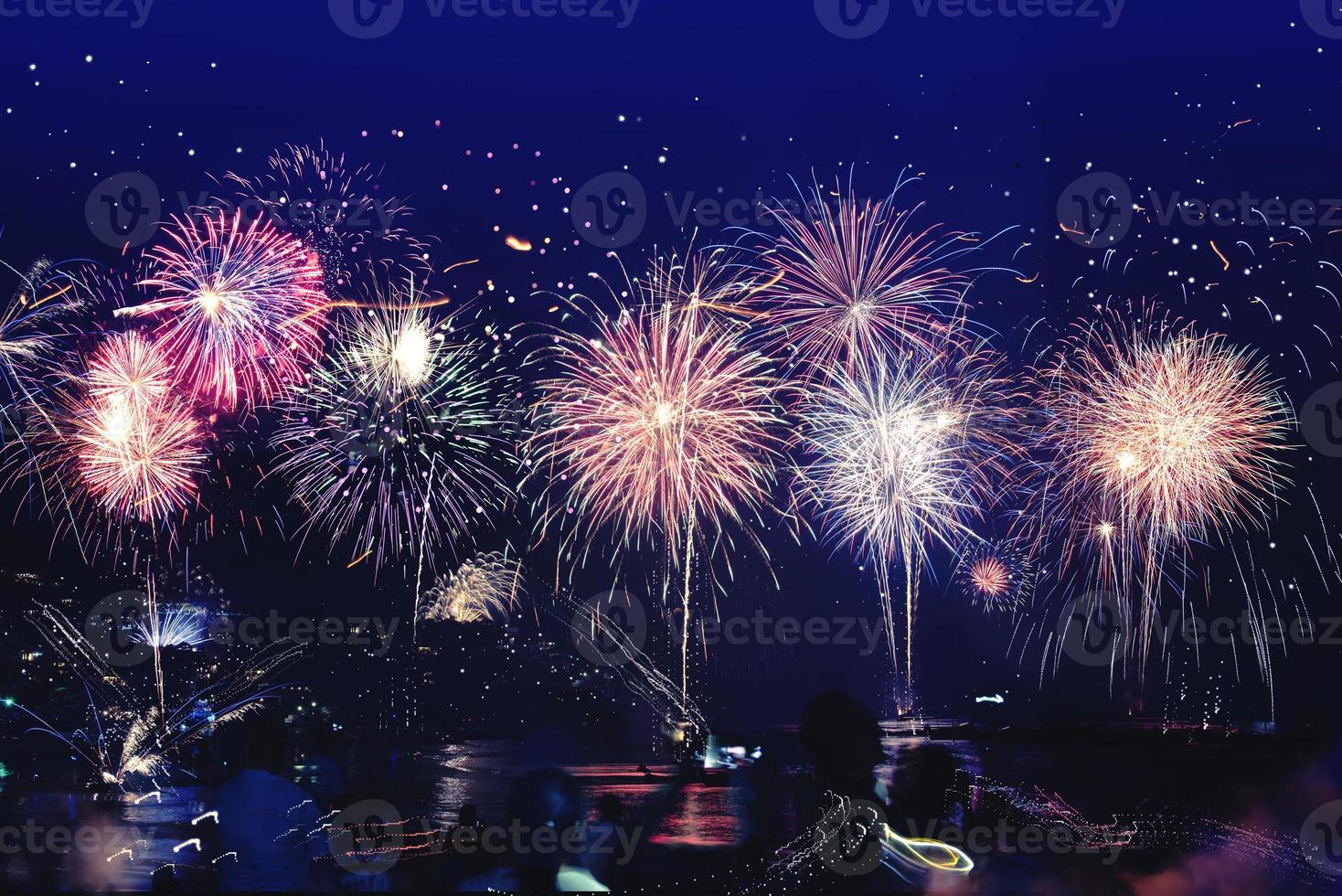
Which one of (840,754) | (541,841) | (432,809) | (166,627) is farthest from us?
(166,627)

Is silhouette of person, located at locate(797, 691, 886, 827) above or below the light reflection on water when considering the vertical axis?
above

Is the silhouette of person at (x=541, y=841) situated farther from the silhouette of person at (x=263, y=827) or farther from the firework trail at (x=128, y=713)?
the firework trail at (x=128, y=713)

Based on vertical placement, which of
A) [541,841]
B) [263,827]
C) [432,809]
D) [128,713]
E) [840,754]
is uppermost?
[840,754]

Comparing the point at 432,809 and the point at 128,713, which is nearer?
the point at 432,809

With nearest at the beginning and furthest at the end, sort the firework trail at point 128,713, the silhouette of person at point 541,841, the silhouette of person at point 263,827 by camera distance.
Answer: the silhouette of person at point 541,841 → the silhouette of person at point 263,827 → the firework trail at point 128,713

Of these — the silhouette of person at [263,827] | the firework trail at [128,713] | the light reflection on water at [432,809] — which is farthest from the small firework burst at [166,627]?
the silhouette of person at [263,827]

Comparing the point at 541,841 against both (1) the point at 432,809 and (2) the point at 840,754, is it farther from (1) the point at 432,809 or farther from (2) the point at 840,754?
(1) the point at 432,809

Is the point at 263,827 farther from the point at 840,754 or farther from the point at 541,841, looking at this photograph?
the point at 840,754

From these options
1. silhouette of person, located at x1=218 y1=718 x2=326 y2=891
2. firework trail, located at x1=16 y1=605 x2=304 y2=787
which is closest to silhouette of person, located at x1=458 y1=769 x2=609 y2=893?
silhouette of person, located at x1=218 y1=718 x2=326 y2=891

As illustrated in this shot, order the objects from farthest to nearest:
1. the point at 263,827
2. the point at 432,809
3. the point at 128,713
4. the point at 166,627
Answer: the point at 128,713 → the point at 166,627 → the point at 432,809 → the point at 263,827

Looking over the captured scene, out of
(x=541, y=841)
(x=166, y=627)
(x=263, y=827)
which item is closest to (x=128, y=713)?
(x=166, y=627)

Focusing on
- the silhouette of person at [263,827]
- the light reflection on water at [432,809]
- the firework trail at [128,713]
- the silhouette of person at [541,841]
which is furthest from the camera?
the firework trail at [128,713]

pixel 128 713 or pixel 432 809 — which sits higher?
pixel 432 809

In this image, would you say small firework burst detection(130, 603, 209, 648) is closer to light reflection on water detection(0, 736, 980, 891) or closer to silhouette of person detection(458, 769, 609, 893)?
light reflection on water detection(0, 736, 980, 891)
